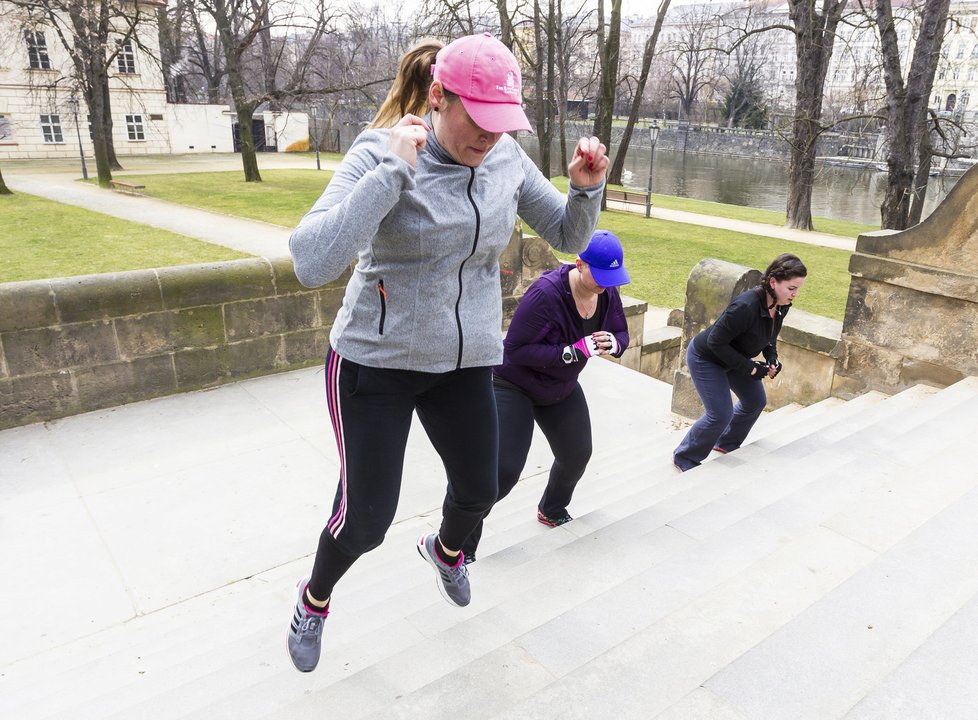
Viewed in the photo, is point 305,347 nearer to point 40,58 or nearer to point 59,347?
point 59,347

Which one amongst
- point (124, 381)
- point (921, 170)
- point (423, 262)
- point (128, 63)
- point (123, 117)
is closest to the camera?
point (423, 262)

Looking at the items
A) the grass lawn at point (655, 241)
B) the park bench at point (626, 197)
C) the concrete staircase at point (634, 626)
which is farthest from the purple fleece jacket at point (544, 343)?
the park bench at point (626, 197)

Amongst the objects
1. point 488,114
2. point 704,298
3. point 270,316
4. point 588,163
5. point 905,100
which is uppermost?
point 905,100

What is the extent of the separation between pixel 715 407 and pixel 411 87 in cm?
317

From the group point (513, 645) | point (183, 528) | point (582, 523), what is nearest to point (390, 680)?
point (513, 645)

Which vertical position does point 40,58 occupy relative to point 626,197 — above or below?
above

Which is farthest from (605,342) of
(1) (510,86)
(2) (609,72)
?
(2) (609,72)

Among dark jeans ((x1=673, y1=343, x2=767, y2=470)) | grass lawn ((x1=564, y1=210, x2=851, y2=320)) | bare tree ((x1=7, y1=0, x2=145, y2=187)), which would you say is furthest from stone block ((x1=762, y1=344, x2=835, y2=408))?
bare tree ((x1=7, y1=0, x2=145, y2=187))

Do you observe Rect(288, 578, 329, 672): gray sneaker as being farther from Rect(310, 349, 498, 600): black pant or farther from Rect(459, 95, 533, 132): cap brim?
Rect(459, 95, 533, 132): cap brim

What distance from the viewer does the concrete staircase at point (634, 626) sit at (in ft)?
6.61

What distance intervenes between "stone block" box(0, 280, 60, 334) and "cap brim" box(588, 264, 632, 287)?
4.18 meters

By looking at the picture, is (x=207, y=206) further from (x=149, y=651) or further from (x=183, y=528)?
(x=149, y=651)

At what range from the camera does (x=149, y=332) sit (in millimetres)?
5766

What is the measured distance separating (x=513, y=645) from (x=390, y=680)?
41 centimetres
